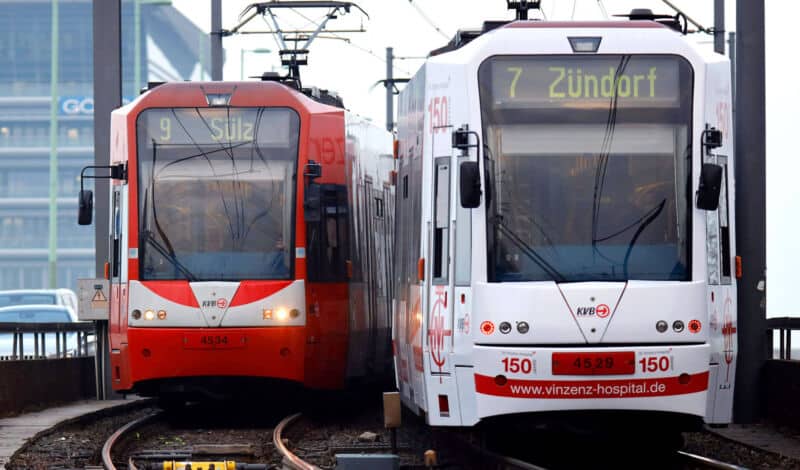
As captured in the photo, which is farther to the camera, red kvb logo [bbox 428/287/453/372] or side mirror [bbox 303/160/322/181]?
side mirror [bbox 303/160/322/181]

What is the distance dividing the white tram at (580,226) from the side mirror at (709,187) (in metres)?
0.01

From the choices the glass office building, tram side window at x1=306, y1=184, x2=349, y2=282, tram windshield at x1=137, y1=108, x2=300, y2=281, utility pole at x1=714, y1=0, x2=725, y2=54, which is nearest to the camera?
tram windshield at x1=137, y1=108, x2=300, y2=281

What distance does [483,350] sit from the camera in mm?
12078

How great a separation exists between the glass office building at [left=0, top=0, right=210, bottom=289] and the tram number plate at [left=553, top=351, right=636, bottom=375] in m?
111

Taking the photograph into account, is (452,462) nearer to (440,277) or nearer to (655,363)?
(440,277)

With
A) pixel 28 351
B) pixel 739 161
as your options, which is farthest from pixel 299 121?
pixel 28 351

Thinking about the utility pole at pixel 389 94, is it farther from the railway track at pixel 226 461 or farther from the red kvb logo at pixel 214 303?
the railway track at pixel 226 461

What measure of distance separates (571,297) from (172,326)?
646 centimetres

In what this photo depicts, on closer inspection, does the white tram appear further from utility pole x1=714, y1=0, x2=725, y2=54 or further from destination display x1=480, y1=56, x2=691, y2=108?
utility pole x1=714, y1=0, x2=725, y2=54

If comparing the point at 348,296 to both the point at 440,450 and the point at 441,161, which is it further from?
the point at 441,161

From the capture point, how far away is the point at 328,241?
18.1 metres

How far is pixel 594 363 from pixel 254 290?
6143 millimetres

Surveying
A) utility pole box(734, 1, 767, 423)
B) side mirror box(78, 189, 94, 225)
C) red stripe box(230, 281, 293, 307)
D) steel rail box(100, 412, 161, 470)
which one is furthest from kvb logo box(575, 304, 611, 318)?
side mirror box(78, 189, 94, 225)

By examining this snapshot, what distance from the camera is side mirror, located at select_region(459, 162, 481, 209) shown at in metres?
12.1
